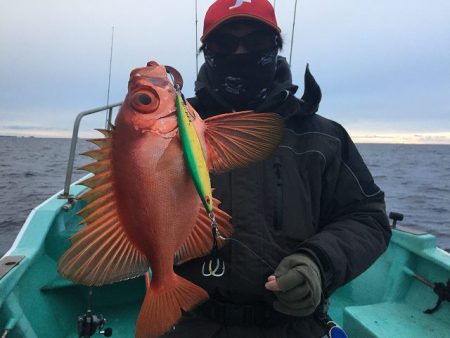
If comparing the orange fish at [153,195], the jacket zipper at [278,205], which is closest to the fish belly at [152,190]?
the orange fish at [153,195]

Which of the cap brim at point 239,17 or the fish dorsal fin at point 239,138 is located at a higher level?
the cap brim at point 239,17

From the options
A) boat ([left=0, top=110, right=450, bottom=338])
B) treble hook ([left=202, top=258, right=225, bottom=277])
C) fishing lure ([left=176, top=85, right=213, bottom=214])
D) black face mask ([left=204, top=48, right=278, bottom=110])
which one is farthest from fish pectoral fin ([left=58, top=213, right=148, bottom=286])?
boat ([left=0, top=110, right=450, bottom=338])

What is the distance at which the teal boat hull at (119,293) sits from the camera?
3047 millimetres

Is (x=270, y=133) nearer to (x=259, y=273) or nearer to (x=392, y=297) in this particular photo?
(x=259, y=273)

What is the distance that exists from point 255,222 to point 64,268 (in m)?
0.96

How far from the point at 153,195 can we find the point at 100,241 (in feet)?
0.88

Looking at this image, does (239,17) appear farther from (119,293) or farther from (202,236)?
(119,293)

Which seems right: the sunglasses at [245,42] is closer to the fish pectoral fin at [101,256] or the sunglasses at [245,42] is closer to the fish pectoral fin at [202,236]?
the fish pectoral fin at [202,236]

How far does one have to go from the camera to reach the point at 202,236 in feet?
5.02

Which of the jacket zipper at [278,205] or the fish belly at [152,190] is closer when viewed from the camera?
the fish belly at [152,190]

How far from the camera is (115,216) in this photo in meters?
1.41

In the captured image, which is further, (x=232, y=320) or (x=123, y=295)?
(x=123, y=295)

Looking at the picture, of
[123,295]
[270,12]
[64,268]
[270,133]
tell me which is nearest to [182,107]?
[270,133]

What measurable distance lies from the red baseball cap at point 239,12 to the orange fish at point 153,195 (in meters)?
0.76
